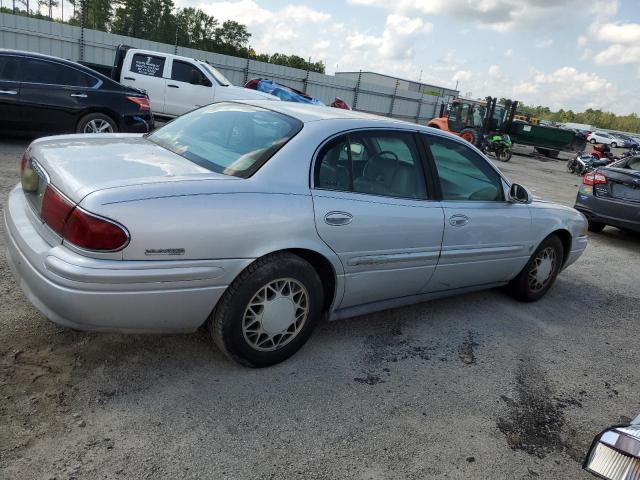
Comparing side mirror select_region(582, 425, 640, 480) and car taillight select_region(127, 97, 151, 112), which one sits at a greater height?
car taillight select_region(127, 97, 151, 112)

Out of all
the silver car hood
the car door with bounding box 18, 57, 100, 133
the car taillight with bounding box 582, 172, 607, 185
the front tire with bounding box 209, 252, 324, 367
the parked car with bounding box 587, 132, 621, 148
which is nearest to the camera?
the silver car hood

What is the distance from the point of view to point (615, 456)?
1772mm

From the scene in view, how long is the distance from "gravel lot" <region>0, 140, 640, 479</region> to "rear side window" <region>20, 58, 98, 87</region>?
16.0 feet

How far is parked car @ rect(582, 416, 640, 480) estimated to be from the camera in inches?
68.5

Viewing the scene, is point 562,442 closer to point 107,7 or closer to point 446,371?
point 446,371

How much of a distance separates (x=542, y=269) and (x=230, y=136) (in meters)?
3.14

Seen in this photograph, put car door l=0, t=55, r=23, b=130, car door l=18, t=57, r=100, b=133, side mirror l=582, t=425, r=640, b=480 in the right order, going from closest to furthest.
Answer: side mirror l=582, t=425, r=640, b=480, car door l=0, t=55, r=23, b=130, car door l=18, t=57, r=100, b=133

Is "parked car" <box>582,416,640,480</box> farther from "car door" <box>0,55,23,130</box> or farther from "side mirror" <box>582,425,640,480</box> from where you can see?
"car door" <box>0,55,23,130</box>

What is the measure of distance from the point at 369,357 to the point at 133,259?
1710 mm

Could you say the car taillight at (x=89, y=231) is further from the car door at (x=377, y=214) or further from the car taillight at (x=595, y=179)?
the car taillight at (x=595, y=179)

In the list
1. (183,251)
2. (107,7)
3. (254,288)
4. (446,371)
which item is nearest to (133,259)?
(183,251)

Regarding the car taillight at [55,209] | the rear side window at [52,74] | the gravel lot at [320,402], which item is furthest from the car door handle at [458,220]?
the rear side window at [52,74]

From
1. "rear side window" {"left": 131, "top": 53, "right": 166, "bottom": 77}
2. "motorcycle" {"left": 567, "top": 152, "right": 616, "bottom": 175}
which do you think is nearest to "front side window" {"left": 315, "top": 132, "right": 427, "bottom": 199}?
"rear side window" {"left": 131, "top": 53, "right": 166, "bottom": 77}

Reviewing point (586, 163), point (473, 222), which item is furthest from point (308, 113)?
point (586, 163)
